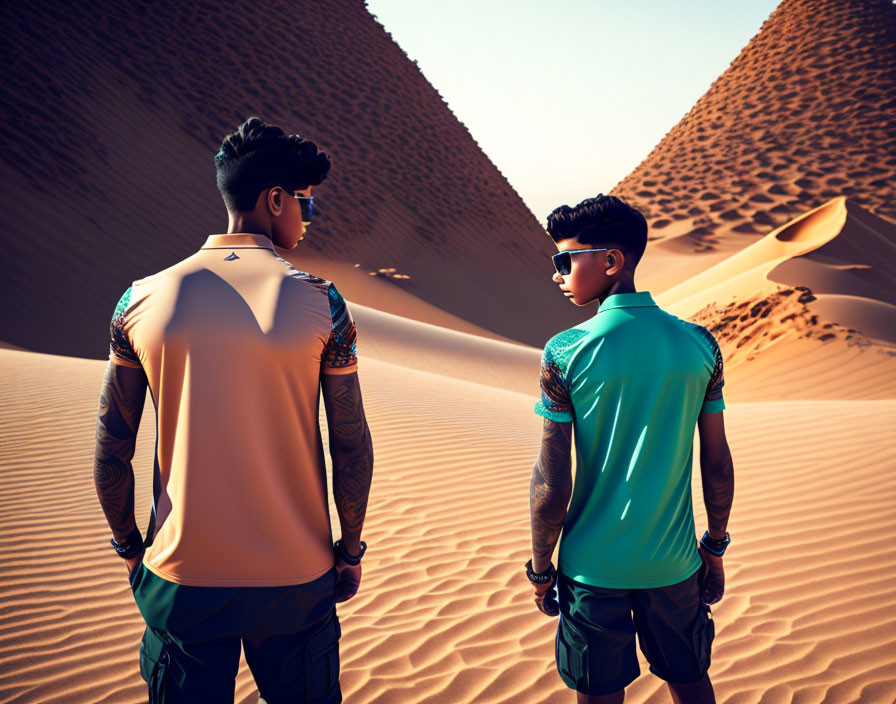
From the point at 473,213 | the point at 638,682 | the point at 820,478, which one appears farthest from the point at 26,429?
the point at 473,213

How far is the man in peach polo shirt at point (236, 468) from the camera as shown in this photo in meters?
1.72

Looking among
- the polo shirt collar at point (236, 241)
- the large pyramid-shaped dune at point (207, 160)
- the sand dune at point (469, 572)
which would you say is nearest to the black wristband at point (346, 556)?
the polo shirt collar at point (236, 241)

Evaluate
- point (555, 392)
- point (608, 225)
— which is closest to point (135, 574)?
point (555, 392)

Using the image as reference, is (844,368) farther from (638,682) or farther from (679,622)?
(679,622)

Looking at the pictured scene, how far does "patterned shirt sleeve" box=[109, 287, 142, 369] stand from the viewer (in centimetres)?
182

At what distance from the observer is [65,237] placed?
17984 millimetres

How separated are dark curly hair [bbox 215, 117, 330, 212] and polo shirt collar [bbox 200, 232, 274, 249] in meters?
0.09

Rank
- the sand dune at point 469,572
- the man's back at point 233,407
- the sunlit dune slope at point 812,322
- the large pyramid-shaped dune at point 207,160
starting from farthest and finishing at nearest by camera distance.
→ 1. the large pyramid-shaped dune at point 207,160
2. the sunlit dune slope at point 812,322
3. the sand dune at point 469,572
4. the man's back at point 233,407

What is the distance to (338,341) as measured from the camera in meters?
1.83

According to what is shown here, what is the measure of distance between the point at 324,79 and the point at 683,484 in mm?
43799

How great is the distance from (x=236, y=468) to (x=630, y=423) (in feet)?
3.60

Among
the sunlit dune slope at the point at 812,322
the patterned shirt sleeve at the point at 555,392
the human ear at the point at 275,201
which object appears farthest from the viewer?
the sunlit dune slope at the point at 812,322

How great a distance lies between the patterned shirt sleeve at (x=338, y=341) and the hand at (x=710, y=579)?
132 cm

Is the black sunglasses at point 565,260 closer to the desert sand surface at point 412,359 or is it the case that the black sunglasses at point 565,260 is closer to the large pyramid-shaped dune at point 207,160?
the desert sand surface at point 412,359
